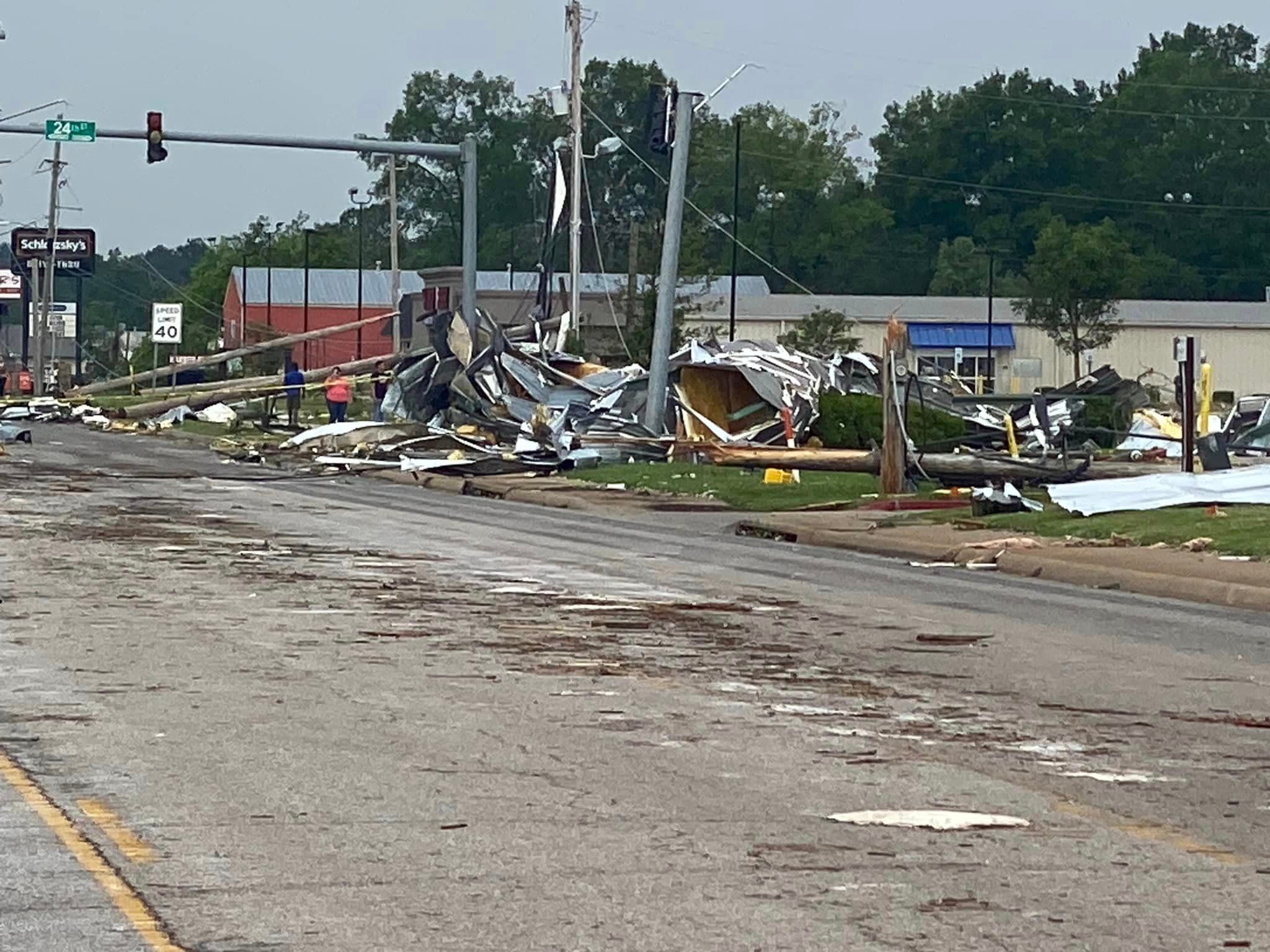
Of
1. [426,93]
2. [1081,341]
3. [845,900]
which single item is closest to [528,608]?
[845,900]

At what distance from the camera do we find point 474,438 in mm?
41719

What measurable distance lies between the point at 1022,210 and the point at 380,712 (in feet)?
419

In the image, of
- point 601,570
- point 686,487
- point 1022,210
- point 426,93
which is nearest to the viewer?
point 601,570

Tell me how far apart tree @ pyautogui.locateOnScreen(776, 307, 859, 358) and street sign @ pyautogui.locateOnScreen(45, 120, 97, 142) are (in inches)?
1534

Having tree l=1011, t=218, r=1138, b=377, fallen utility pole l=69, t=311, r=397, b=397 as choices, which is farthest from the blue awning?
fallen utility pole l=69, t=311, r=397, b=397

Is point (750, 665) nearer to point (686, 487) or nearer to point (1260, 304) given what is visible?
point (686, 487)

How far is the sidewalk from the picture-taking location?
17.3m

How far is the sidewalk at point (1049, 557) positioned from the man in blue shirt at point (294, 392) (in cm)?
3220

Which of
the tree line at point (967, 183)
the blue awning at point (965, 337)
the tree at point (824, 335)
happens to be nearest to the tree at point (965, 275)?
the tree line at point (967, 183)

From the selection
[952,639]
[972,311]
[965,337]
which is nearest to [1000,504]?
[952,639]

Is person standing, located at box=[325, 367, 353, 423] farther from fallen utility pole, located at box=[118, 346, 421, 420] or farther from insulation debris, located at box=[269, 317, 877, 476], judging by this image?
fallen utility pole, located at box=[118, 346, 421, 420]

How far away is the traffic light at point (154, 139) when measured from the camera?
121ft

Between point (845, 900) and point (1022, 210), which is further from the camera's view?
point (1022, 210)

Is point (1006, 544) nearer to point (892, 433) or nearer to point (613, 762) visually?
point (892, 433)
